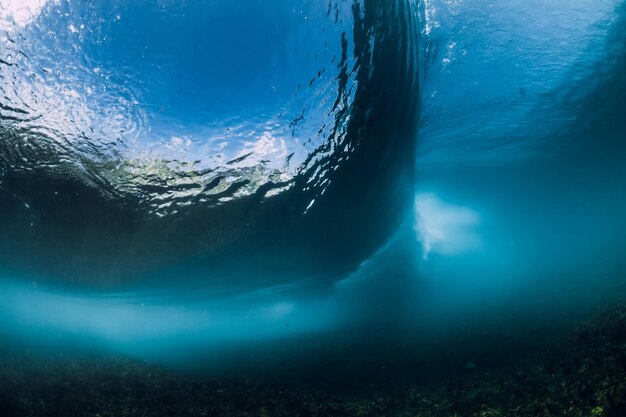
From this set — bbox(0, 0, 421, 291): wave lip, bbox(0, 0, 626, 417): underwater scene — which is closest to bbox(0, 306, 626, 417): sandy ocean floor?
bbox(0, 0, 626, 417): underwater scene

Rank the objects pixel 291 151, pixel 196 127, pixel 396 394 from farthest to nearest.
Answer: pixel 291 151
pixel 196 127
pixel 396 394

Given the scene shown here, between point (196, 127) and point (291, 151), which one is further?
point (291, 151)

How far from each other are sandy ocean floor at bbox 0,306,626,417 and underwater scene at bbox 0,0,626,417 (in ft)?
0.30

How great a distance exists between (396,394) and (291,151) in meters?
9.11

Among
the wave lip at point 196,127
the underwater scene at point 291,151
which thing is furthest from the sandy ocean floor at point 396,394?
the wave lip at point 196,127

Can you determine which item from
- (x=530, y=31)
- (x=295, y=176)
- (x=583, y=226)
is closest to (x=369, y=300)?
(x=295, y=176)

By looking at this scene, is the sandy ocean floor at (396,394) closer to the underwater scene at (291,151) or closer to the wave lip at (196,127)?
the underwater scene at (291,151)

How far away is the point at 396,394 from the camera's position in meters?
9.41

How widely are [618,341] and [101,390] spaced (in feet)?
50.6

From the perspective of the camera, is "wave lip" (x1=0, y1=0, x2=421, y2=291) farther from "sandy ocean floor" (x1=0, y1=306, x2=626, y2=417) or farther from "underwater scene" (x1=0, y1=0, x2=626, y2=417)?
"sandy ocean floor" (x1=0, y1=306, x2=626, y2=417)

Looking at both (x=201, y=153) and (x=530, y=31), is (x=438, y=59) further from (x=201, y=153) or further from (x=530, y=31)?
(x=201, y=153)

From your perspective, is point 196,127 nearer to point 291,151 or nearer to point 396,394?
point 291,151

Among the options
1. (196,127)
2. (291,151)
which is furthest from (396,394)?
(196,127)

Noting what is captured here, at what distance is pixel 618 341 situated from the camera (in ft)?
23.7
